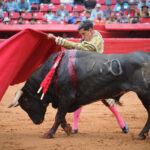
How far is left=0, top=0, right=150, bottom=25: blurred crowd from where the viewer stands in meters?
11.3

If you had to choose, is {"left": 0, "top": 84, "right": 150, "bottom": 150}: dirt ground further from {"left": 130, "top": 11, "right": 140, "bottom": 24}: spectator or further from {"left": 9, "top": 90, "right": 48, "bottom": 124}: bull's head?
{"left": 130, "top": 11, "right": 140, "bottom": 24}: spectator

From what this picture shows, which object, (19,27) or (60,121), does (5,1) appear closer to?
(19,27)

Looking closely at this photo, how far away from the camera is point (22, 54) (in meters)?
4.26

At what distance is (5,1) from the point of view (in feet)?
41.6

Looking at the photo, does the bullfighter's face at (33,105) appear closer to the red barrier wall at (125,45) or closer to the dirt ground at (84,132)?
the dirt ground at (84,132)

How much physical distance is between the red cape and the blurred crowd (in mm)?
6146

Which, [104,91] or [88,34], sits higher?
[88,34]

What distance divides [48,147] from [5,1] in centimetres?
1001

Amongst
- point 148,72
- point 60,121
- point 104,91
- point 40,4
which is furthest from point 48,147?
point 40,4

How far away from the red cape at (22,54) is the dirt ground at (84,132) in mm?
722

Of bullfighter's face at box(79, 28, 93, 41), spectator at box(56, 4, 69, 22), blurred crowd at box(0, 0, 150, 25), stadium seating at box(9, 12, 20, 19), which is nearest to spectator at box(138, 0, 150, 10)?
blurred crowd at box(0, 0, 150, 25)

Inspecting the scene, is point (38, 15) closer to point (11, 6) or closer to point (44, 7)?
point (44, 7)

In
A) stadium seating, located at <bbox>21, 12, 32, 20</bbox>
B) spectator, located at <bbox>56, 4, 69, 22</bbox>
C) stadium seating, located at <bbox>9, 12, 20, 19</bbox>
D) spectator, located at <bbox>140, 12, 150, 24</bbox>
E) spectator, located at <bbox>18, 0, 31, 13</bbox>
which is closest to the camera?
spectator, located at <bbox>140, 12, 150, 24</bbox>

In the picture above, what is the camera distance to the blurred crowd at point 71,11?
11.3 meters
